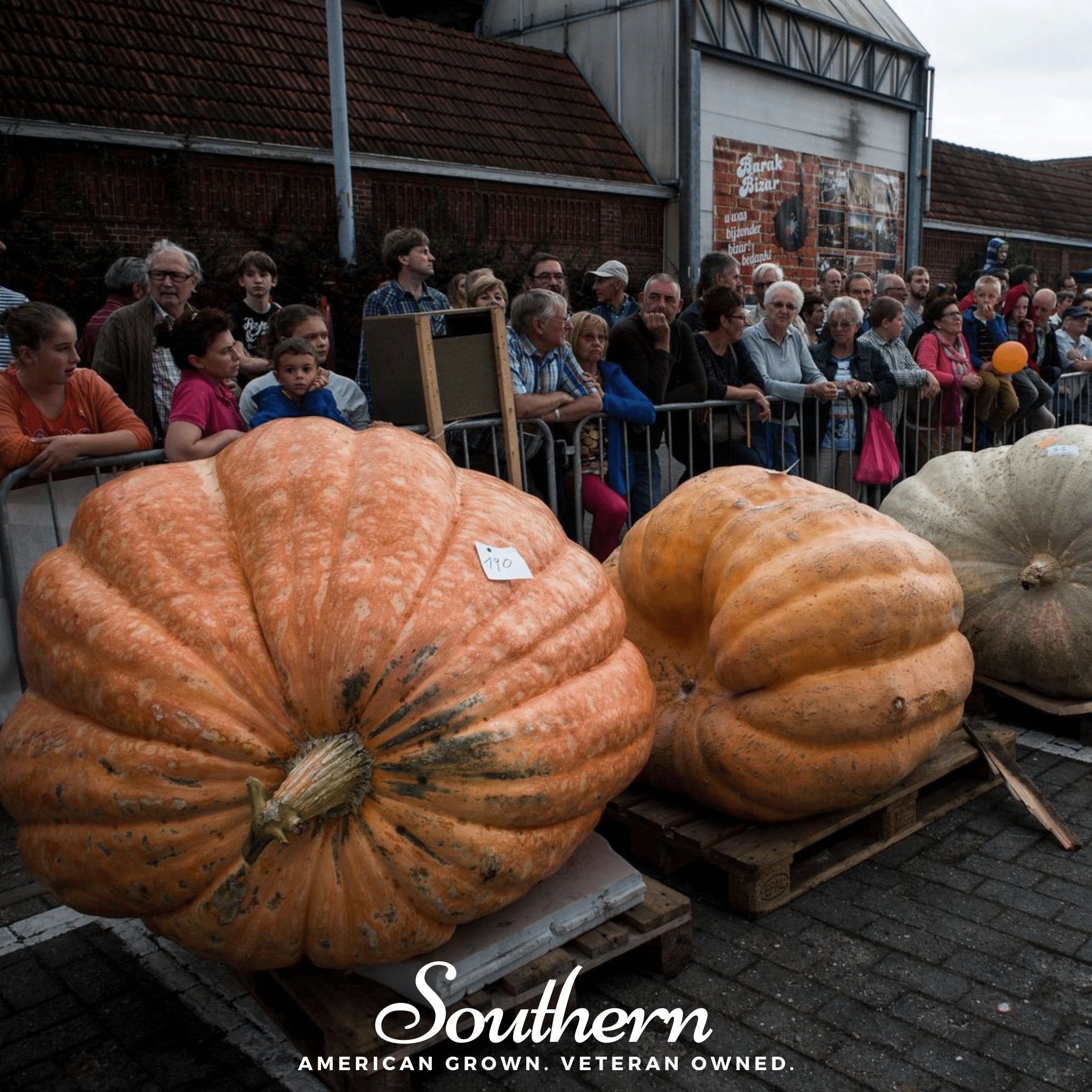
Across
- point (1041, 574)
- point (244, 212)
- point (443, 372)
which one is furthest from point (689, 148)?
point (1041, 574)

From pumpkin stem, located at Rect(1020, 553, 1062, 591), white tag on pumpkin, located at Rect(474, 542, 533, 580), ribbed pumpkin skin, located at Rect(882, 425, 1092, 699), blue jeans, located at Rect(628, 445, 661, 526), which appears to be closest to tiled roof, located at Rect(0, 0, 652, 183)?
blue jeans, located at Rect(628, 445, 661, 526)

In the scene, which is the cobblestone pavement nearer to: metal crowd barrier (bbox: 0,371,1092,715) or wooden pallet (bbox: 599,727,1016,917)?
wooden pallet (bbox: 599,727,1016,917)

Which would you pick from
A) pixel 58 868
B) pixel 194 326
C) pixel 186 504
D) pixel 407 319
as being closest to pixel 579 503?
pixel 407 319

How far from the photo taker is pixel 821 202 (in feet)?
60.2

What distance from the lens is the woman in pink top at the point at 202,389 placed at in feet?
14.4

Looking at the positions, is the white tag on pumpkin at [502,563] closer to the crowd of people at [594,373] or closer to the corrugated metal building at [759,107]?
the crowd of people at [594,373]

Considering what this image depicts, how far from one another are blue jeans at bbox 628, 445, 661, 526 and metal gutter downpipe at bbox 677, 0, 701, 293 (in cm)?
1106

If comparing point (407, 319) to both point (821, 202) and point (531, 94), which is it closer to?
point (531, 94)

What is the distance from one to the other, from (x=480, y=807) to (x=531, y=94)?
16811mm

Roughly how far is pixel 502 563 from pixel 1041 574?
2915 mm

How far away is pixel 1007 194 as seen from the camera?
84.4 feet

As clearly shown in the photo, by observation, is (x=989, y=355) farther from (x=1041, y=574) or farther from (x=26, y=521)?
(x=26, y=521)

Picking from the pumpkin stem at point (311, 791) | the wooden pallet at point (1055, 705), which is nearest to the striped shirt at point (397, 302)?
the wooden pallet at point (1055, 705)

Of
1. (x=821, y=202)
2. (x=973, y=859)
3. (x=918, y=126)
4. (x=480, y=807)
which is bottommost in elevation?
(x=973, y=859)
